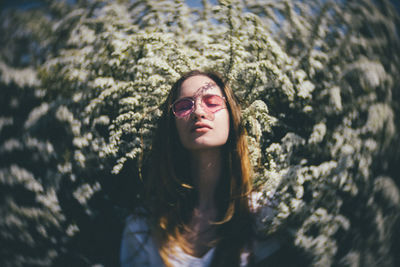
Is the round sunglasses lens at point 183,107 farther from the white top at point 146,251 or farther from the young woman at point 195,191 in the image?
the white top at point 146,251

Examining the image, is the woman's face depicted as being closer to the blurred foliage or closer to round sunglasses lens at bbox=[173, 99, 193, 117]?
round sunglasses lens at bbox=[173, 99, 193, 117]

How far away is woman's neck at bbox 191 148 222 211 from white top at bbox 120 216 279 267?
254mm

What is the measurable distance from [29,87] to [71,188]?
60cm

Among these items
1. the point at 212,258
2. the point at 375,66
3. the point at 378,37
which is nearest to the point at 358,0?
the point at 378,37

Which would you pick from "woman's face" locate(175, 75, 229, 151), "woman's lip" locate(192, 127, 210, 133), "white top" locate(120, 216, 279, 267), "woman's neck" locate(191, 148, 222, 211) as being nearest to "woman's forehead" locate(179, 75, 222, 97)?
"woman's face" locate(175, 75, 229, 151)

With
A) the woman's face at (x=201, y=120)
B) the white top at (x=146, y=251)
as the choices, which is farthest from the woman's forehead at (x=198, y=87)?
the white top at (x=146, y=251)

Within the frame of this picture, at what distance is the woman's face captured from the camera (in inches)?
42.9

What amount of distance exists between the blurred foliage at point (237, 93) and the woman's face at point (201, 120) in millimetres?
223

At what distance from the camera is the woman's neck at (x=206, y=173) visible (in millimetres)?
1253

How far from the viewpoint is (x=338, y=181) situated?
1.08m

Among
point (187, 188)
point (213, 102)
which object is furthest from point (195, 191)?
point (213, 102)

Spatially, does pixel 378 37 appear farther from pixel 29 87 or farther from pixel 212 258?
pixel 29 87

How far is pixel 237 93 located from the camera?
54.8 inches

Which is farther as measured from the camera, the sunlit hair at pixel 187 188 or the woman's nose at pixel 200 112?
the sunlit hair at pixel 187 188
